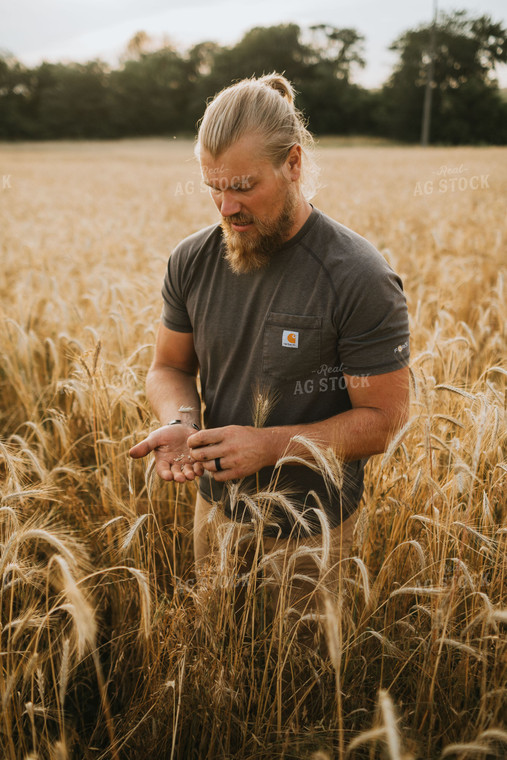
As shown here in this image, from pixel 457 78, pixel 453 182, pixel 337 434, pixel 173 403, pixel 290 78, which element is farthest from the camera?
pixel 290 78

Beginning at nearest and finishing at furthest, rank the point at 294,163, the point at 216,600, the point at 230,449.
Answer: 1. the point at 216,600
2. the point at 230,449
3. the point at 294,163

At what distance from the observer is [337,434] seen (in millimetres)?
1624

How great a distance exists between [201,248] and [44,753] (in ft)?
5.45

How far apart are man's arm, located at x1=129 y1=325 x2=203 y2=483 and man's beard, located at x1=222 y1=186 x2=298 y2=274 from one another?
0.45 metres

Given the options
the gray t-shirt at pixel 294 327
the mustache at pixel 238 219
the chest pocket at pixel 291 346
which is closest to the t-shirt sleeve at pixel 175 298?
the gray t-shirt at pixel 294 327

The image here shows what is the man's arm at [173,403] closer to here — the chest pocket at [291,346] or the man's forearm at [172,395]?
the man's forearm at [172,395]

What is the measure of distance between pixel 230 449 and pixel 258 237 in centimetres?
69

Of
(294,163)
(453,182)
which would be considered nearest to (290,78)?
(453,182)

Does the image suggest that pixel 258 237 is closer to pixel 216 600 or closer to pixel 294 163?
pixel 294 163

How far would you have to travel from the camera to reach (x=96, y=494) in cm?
239

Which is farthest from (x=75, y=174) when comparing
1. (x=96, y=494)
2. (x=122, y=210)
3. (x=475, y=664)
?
(x=475, y=664)

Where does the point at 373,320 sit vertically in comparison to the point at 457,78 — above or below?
below

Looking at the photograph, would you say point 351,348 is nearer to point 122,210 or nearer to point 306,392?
point 306,392

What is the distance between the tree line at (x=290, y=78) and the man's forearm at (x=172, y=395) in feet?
10.2
